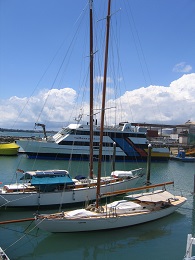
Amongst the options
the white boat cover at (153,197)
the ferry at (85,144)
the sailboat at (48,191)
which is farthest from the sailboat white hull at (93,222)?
Answer: the ferry at (85,144)

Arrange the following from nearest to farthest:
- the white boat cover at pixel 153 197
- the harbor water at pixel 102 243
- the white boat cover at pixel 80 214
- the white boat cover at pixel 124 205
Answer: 1. the harbor water at pixel 102 243
2. the white boat cover at pixel 80 214
3. the white boat cover at pixel 124 205
4. the white boat cover at pixel 153 197

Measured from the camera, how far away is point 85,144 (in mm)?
48844

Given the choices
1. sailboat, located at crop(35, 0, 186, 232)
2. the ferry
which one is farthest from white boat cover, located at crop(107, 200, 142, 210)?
the ferry

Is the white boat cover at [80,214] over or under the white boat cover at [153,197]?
under

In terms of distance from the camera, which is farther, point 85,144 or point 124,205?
point 85,144

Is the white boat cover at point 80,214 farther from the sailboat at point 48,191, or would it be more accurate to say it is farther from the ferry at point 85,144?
the ferry at point 85,144

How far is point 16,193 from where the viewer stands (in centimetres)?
1817

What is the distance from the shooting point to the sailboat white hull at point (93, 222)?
13.8 meters

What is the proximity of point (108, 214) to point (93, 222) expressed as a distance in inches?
40.6

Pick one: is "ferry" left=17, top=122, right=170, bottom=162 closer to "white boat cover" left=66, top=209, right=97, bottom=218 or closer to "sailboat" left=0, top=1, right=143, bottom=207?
"sailboat" left=0, top=1, right=143, bottom=207

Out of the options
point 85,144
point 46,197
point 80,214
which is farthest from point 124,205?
point 85,144

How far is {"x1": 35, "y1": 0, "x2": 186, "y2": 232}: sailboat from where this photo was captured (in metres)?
14.0

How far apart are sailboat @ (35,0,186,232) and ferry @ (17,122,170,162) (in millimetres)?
27801

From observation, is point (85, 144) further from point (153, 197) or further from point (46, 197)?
point (153, 197)
